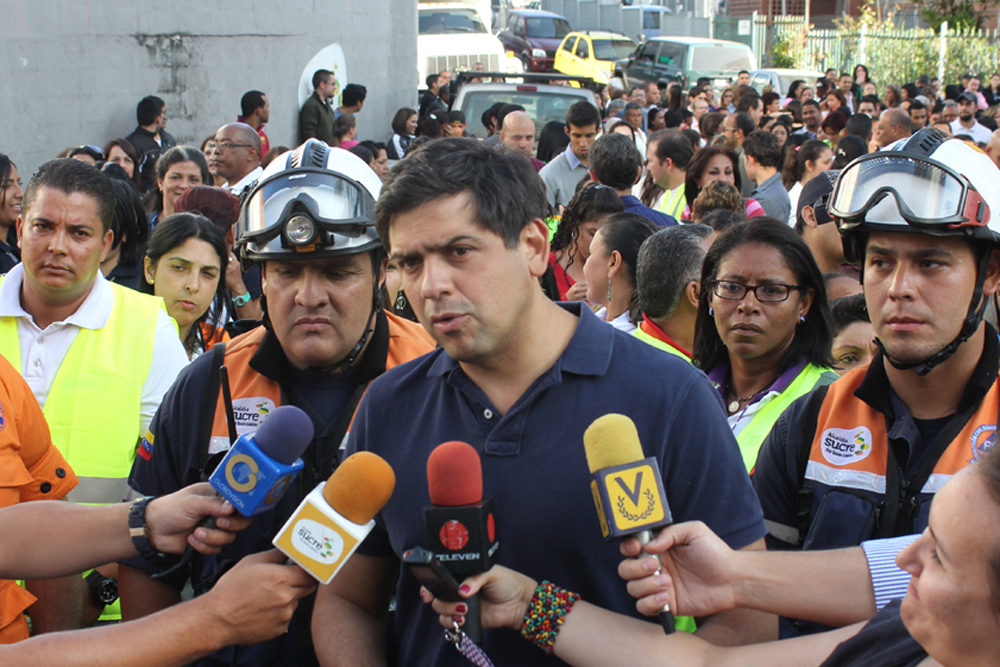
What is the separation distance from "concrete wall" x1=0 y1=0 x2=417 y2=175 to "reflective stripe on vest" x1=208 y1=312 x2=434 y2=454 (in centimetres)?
842

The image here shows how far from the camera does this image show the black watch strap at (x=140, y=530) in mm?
2629

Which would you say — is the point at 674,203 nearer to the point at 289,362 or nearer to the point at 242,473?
the point at 289,362

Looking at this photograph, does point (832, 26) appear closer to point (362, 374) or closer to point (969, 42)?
point (969, 42)

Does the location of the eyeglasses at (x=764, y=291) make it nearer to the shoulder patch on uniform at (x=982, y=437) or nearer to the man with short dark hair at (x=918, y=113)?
the shoulder patch on uniform at (x=982, y=437)

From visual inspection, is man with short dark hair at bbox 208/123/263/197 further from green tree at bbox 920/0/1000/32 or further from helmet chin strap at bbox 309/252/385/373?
green tree at bbox 920/0/1000/32

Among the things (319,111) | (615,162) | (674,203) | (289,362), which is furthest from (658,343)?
(319,111)

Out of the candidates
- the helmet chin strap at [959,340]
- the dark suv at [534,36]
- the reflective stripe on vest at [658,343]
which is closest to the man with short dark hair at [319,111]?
the reflective stripe on vest at [658,343]

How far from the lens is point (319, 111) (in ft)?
48.1

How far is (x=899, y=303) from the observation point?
9.48ft

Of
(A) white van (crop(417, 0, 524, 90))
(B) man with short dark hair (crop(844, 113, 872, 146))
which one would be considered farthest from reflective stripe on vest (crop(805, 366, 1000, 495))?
(A) white van (crop(417, 0, 524, 90))

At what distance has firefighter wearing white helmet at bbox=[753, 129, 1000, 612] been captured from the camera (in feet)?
9.25

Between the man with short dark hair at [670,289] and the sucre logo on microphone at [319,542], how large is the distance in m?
2.65

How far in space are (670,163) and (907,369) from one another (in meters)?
6.23

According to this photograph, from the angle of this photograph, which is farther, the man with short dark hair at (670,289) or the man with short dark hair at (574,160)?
the man with short dark hair at (574,160)
